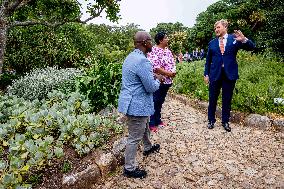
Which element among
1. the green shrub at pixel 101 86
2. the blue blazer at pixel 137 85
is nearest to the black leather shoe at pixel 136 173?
the blue blazer at pixel 137 85

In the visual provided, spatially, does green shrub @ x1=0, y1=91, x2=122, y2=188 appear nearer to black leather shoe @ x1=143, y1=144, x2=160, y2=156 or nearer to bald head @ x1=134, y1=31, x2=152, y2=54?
black leather shoe @ x1=143, y1=144, x2=160, y2=156

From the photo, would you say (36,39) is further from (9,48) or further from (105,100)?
(105,100)

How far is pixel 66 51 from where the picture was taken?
11070 mm

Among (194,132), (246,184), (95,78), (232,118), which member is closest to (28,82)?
(95,78)

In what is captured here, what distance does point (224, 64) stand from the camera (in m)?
6.85

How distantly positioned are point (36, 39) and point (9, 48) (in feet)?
2.51

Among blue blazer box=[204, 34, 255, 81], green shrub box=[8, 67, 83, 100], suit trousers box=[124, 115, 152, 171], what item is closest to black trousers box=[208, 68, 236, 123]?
blue blazer box=[204, 34, 255, 81]

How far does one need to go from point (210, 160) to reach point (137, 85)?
Answer: 71.0 inches

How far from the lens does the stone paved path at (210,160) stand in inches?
205

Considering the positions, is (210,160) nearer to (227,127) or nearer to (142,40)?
(227,127)

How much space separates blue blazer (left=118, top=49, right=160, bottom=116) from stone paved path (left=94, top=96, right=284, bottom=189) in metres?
1.01

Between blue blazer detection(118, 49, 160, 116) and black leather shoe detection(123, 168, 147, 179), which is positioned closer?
blue blazer detection(118, 49, 160, 116)

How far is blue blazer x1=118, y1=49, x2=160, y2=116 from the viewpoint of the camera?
4.82m

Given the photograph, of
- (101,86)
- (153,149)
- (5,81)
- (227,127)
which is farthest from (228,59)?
(5,81)
